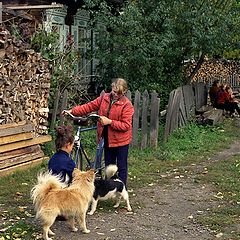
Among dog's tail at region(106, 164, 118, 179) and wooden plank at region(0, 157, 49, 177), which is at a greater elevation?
dog's tail at region(106, 164, 118, 179)

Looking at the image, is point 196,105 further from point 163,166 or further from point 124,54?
point 163,166

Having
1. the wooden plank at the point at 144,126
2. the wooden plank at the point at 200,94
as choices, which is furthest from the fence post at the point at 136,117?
the wooden plank at the point at 200,94

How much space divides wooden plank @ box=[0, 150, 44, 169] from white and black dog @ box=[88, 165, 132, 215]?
8.40ft

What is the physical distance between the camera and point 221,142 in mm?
13742

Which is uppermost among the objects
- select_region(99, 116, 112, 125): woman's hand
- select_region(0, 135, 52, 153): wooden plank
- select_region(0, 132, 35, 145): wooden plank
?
select_region(99, 116, 112, 125): woman's hand

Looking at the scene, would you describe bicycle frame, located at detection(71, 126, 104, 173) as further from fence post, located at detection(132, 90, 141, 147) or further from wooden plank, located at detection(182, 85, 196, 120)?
wooden plank, located at detection(182, 85, 196, 120)

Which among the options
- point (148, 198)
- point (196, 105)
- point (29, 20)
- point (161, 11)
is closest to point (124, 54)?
point (161, 11)

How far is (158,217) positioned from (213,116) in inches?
374

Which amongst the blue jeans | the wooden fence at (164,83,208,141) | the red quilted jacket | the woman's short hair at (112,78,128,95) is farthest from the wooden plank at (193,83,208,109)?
the woman's short hair at (112,78,128,95)

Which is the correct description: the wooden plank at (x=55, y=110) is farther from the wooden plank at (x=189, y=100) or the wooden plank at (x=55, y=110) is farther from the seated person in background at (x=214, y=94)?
the seated person in background at (x=214, y=94)

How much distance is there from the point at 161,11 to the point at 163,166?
5.94 m

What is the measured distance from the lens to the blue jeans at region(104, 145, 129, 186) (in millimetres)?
7645

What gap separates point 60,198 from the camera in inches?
235

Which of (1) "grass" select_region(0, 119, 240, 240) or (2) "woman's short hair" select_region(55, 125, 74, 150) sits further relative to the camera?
(1) "grass" select_region(0, 119, 240, 240)
